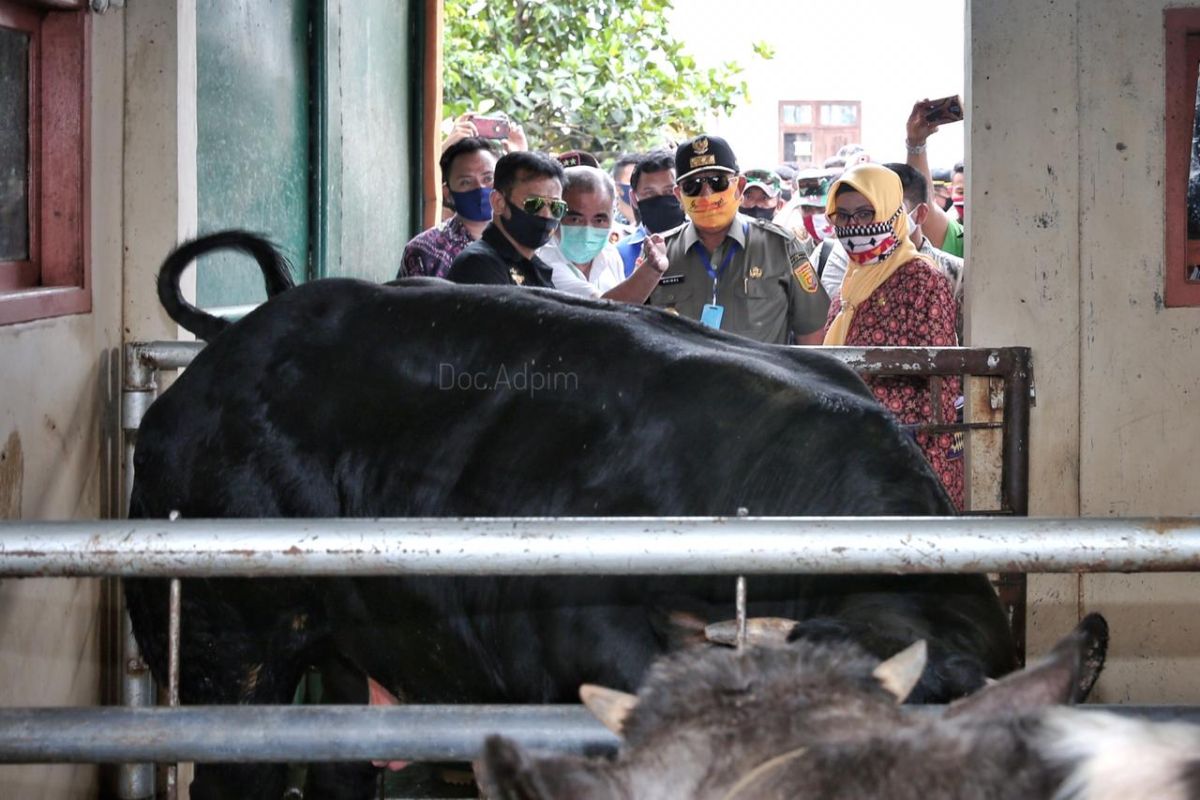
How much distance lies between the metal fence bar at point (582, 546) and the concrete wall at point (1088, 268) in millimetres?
2871

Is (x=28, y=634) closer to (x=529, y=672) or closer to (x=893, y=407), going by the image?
(x=529, y=672)

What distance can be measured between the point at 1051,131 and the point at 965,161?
0.28m

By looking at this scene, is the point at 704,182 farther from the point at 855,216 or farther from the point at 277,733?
the point at 277,733

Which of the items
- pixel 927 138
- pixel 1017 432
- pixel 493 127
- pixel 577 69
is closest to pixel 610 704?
pixel 1017 432

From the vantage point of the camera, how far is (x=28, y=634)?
151 inches

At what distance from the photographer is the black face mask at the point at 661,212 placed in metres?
7.36

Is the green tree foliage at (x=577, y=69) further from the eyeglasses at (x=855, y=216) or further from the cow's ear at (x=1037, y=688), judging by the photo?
the cow's ear at (x=1037, y=688)

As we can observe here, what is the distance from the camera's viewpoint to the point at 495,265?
518 cm

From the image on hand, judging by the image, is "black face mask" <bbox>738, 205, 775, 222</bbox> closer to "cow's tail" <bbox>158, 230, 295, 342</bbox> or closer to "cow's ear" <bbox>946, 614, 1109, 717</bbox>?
"cow's tail" <bbox>158, 230, 295, 342</bbox>

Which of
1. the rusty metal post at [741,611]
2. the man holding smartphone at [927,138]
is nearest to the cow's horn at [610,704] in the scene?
the rusty metal post at [741,611]

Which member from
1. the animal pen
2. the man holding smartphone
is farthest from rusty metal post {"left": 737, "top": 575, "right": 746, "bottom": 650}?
the man holding smartphone

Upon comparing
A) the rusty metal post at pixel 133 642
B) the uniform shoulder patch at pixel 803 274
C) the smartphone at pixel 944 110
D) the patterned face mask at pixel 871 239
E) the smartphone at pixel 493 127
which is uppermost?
the smartphone at pixel 493 127

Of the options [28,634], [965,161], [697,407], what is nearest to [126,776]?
[28,634]

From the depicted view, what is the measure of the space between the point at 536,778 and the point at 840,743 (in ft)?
0.86
